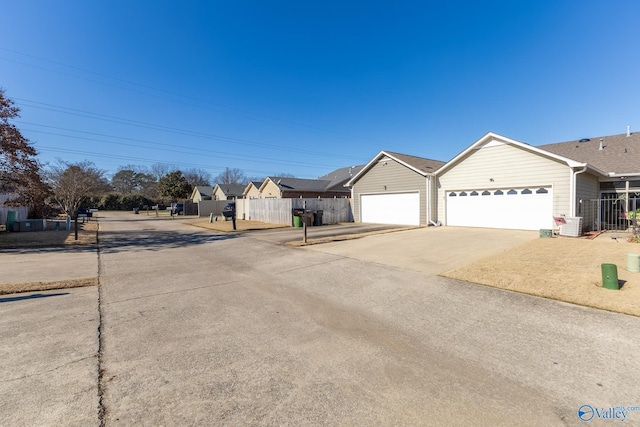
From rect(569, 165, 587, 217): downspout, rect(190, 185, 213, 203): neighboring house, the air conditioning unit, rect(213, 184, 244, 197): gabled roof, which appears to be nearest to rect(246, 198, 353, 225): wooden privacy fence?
the air conditioning unit

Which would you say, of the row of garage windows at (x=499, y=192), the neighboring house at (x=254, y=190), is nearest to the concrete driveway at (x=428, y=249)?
the row of garage windows at (x=499, y=192)

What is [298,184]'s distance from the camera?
33.3 metres

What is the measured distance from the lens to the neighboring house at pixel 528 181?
13609 millimetres

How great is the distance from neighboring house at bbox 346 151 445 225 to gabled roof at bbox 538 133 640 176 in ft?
26.2

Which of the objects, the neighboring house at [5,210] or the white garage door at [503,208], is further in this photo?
the neighboring house at [5,210]

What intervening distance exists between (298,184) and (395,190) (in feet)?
50.8

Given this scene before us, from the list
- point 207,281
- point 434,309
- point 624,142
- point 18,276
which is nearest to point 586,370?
point 434,309

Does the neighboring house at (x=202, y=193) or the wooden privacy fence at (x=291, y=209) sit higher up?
the neighboring house at (x=202, y=193)

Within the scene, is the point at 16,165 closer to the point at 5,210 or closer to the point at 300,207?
the point at 5,210

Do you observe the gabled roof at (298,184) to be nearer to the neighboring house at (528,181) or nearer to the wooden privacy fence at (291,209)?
the wooden privacy fence at (291,209)

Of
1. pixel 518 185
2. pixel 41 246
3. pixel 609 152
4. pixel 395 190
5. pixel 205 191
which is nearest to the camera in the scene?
pixel 41 246

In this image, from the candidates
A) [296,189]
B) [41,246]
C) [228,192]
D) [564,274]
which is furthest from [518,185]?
[228,192]

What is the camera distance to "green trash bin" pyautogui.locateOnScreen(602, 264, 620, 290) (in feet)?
17.4

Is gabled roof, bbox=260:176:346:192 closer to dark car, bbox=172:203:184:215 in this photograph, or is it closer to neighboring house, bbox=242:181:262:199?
neighboring house, bbox=242:181:262:199
